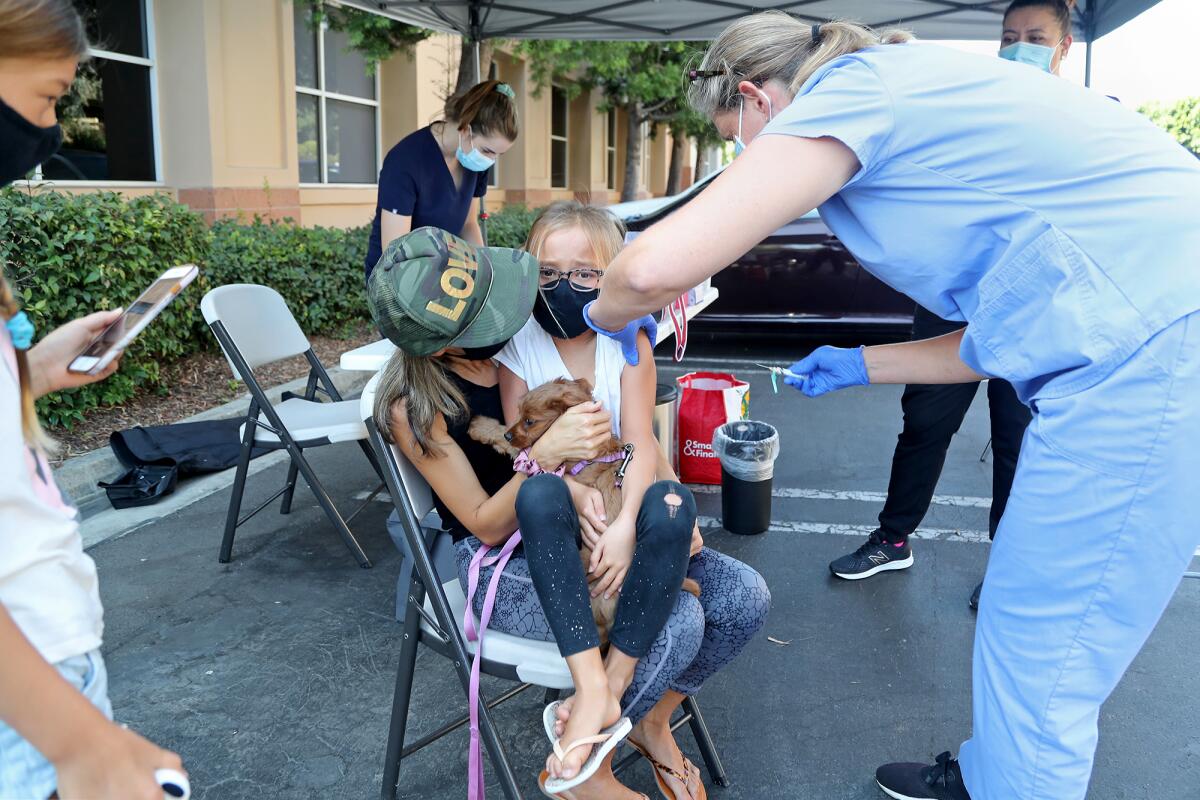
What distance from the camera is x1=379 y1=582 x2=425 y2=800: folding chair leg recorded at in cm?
206

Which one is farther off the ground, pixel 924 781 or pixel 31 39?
pixel 31 39

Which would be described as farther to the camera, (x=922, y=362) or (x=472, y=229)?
(x=472, y=229)

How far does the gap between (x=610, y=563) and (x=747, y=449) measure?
198 centimetres

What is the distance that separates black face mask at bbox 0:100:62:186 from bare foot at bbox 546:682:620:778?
1.32m

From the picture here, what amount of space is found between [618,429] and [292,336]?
96.6 inches

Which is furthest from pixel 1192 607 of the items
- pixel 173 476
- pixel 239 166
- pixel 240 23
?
pixel 240 23

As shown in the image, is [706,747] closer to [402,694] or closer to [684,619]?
[684,619]

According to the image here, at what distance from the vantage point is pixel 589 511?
2020 millimetres

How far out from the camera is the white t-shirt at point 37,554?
0.98m

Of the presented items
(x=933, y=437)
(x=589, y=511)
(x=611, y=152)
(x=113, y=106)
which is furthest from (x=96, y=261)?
(x=611, y=152)

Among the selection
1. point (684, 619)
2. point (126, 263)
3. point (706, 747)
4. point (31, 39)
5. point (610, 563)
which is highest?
point (31, 39)

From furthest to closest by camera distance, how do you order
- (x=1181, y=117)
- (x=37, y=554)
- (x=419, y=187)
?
(x=1181, y=117), (x=419, y=187), (x=37, y=554)

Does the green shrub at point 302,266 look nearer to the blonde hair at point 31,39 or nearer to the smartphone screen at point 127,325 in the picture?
the smartphone screen at point 127,325

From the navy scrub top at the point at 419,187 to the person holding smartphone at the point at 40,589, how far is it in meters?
2.64
